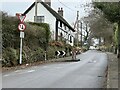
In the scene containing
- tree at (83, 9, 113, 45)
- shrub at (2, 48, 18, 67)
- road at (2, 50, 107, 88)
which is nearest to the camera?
road at (2, 50, 107, 88)

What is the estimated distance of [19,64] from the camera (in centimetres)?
2433

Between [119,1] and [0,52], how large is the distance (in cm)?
790

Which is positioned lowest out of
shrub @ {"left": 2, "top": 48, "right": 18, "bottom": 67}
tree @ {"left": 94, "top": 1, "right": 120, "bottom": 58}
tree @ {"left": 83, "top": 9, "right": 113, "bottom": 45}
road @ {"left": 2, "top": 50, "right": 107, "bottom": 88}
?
road @ {"left": 2, "top": 50, "right": 107, "bottom": 88}

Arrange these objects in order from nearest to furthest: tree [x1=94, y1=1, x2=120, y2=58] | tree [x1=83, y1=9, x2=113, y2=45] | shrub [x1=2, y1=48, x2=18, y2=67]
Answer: tree [x1=94, y1=1, x2=120, y2=58] → shrub [x1=2, y1=48, x2=18, y2=67] → tree [x1=83, y1=9, x2=113, y2=45]

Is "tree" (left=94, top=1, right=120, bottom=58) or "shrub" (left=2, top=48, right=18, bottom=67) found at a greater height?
"tree" (left=94, top=1, right=120, bottom=58)

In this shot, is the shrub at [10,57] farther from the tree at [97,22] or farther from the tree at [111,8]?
the tree at [97,22]

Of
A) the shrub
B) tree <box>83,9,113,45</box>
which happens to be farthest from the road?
tree <box>83,9,113,45</box>

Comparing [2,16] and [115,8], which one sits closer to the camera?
[115,8]

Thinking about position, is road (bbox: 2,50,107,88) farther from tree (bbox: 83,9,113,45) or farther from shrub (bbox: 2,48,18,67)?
tree (bbox: 83,9,113,45)

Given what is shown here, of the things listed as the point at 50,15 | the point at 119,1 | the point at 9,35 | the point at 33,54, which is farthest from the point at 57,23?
the point at 119,1

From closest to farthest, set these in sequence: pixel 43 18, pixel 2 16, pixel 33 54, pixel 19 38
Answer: pixel 2 16 < pixel 19 38 < pixel 33 54 < pixel 43 18

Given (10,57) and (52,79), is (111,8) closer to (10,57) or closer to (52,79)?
(10,57)

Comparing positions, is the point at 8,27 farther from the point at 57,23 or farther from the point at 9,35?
the point at 57,23

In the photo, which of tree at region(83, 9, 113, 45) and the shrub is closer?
the shrub
